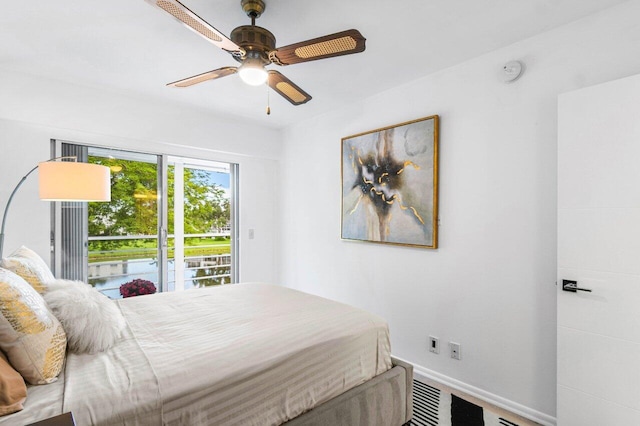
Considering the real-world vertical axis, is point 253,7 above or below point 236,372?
above

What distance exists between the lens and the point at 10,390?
0.98 m

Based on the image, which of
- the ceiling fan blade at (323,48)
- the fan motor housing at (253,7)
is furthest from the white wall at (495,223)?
the fan motor housing at (253,7)

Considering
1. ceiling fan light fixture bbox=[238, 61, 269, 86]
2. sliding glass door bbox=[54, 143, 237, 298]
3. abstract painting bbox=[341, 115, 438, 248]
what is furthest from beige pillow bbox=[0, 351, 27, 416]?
abstract painting bbox=[341, 115, 438, 248]

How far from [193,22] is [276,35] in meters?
0.83

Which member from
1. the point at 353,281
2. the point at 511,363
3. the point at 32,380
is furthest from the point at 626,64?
the point at 32,380

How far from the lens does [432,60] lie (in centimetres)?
242

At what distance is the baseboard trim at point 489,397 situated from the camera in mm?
2033

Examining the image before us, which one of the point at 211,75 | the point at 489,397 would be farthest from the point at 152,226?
the point at 489,397

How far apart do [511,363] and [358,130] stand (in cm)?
238

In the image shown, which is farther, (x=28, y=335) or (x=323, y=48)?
(x=323, y=48)

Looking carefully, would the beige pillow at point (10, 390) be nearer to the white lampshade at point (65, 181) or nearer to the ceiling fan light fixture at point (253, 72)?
the white lampshade at point (65, 181)

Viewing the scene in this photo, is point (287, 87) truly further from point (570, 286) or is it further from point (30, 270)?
point (570, 286)

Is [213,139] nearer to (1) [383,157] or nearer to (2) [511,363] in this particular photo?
(1) [383,157]

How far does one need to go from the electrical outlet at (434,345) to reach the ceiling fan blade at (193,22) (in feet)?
8.28
